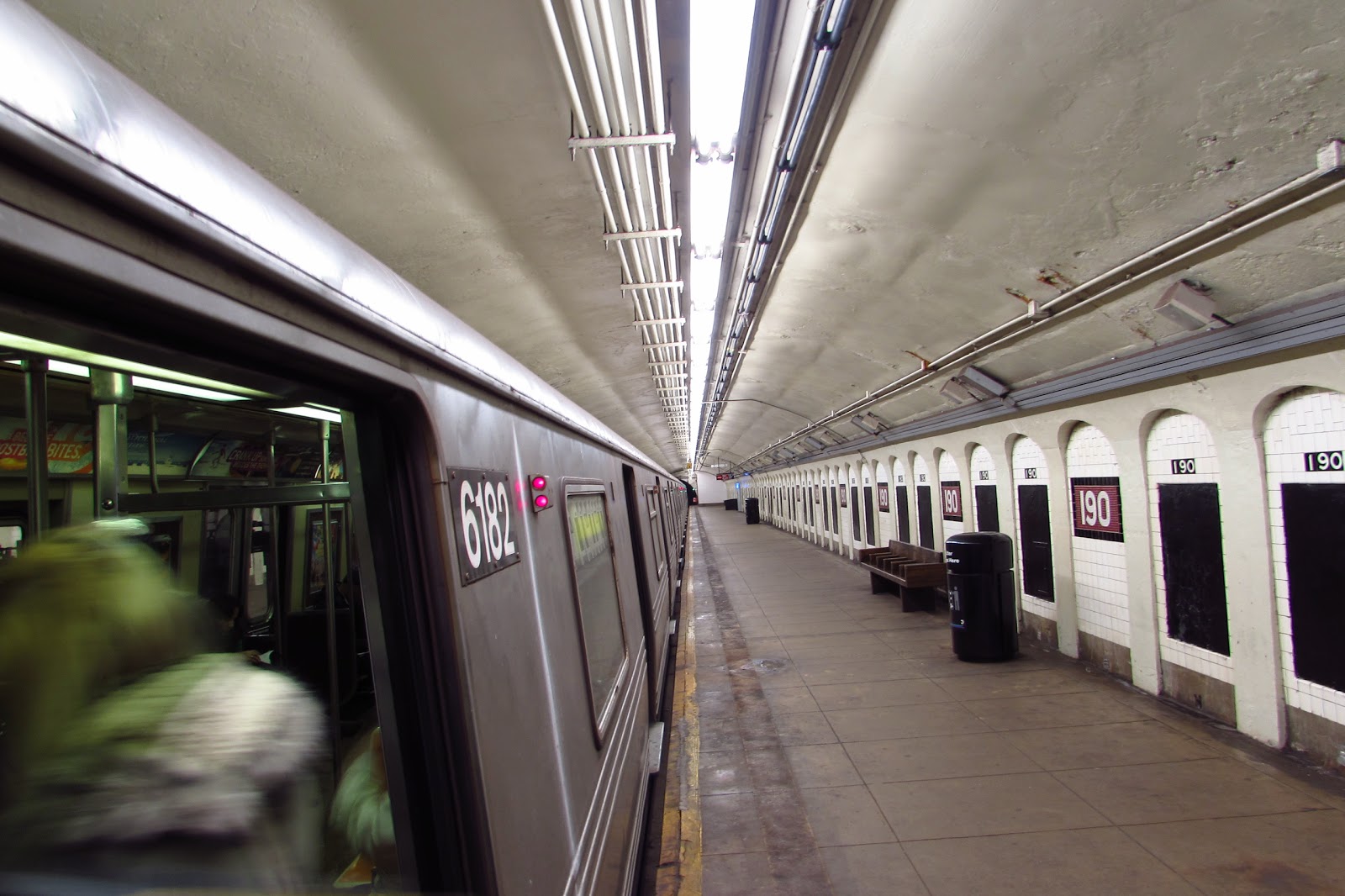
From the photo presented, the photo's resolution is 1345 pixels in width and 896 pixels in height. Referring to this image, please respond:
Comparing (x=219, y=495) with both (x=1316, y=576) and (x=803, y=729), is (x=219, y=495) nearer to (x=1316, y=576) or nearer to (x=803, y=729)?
(x=803, y=729)

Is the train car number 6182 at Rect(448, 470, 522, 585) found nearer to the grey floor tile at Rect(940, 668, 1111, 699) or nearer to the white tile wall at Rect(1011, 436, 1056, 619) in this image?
the grey floor tile at Rect(940, 668, 1111, 699)

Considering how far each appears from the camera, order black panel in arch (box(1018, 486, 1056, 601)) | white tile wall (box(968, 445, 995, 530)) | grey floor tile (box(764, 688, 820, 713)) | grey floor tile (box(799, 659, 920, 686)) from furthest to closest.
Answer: white tile wall (box(968, 445, 995, 530)) → black panel in arch (box(1018, 486, 1056, 601)) → grey floor tile (box(799, 659, 920, 686)) → grey floor tile (box(764, 688, 820, 713))

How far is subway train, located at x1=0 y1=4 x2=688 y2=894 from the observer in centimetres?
72

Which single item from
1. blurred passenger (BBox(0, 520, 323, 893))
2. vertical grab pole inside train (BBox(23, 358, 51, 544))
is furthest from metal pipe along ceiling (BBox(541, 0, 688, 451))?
blurred passenger (BBox(0, 520, 323, 893))

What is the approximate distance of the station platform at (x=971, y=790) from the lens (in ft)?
12.4

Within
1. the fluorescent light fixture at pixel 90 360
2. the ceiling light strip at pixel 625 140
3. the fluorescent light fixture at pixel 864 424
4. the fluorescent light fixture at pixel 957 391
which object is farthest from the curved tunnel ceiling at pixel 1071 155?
the fluorescent light fixture at pixel 864 424

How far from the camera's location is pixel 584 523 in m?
3.79

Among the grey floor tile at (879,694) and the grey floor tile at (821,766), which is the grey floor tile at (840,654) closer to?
the grey floor tile at (879,694)

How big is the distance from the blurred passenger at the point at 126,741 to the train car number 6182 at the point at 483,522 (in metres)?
0.66

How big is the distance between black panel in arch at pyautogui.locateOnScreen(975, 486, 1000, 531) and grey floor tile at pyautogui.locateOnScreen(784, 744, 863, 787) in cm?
525

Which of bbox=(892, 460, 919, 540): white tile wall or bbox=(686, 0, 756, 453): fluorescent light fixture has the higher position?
bbox=(686, 0, 756, 453): fluorescent light fixture

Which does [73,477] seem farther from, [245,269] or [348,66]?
[245,269]

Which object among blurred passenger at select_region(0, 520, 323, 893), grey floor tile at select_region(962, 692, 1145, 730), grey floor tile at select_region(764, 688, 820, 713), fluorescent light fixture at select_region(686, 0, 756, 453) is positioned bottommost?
grey floor tile at select_region(764, 688, 820, 713)

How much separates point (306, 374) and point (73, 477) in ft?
16.9
